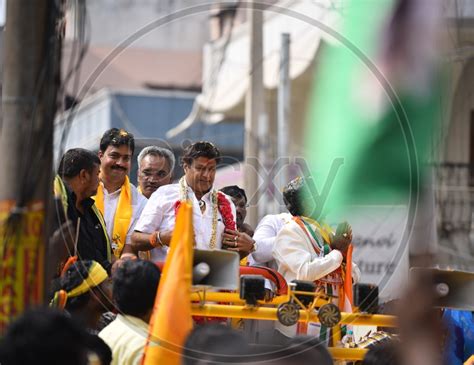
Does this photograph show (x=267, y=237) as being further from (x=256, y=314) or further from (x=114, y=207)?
(x=256, y=314)

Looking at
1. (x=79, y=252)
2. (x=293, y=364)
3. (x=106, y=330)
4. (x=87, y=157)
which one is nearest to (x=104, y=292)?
(x=106, y=330)

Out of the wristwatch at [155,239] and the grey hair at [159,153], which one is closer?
the wristwatch at [155,239]

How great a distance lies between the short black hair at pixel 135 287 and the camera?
439 cm

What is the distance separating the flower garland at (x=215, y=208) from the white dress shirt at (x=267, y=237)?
513mm

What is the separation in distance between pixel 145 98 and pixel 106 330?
27.7 ft

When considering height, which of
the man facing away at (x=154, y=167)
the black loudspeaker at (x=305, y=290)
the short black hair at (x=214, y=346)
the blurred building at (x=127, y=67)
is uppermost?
the blurred building at (x=127, y=67)

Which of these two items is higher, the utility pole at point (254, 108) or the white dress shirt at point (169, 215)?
the utility pole at point (254, 108)

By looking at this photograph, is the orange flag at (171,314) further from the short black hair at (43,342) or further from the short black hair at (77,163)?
the short black hair at (77,163)

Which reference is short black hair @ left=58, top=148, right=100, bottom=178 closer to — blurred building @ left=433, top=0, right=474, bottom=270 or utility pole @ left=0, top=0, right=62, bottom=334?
blurred building @ left=433, top=0, right=474, bottom=270

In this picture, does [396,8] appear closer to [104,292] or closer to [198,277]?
[198,277]

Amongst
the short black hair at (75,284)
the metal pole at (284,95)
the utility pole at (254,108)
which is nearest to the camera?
the short black hair at (75,284)

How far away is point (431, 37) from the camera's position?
11.2ft

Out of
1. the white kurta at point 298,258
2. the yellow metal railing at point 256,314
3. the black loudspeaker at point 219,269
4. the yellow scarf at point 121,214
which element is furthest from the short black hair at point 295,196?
the black loudspeaker at point 219,269

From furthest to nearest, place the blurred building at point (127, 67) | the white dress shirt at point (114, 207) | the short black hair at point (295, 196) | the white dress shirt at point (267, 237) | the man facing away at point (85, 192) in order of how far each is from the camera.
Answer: the white dress shirt at point (267, 237) → the white dress shirt at point (114, 207) → the short black hair at point (295, 196) → the man facing away at point (85, 192) → the blurred building at point (127, 67)
